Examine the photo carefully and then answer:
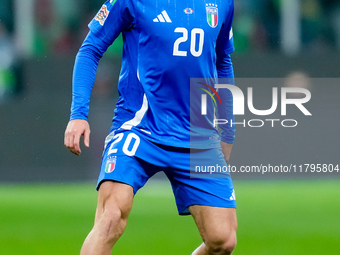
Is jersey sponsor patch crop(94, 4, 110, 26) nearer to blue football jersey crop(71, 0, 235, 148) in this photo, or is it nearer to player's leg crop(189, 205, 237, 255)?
blue football jersey crop(71, 0, 235, 148)

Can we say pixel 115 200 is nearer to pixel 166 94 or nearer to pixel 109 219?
pixel 109 219

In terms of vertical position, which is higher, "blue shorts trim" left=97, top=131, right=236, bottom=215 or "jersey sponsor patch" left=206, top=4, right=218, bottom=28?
"jersey sponsor patch" left=206, top=4, right=218, bottom=28

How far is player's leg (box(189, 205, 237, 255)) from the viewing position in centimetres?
517

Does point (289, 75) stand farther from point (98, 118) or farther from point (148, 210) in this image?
point (148, 210)

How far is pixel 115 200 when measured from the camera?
15.6ft

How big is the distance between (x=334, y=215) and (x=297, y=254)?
3.29 meters

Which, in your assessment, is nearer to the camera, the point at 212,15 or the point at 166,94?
the point at 166,94

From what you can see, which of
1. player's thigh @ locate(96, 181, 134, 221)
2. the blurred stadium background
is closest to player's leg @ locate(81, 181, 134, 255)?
player's thigh @ locate(96, 181, 134, 221)

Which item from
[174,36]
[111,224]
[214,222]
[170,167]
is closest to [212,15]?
[174,36]

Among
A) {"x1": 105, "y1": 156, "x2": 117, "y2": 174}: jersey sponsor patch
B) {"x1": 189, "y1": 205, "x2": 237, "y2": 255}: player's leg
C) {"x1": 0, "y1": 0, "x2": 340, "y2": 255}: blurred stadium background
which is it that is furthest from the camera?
{"x1": 0, "y1": 0, "x2": 340, "y2": 255}: blurred stadium background

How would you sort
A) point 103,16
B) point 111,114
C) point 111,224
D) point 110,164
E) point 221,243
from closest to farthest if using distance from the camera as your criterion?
point 111,224 → point 110,164 → point 103,16 → point 221,243 → point 111,114

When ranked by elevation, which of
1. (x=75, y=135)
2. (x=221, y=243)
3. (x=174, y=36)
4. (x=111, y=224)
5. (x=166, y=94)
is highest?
(x=174, y=36)

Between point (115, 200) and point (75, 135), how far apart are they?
0.39 metres

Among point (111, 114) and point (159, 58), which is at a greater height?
point (159, 58)
